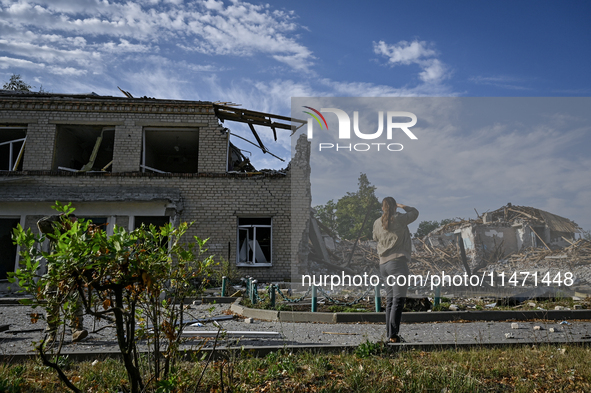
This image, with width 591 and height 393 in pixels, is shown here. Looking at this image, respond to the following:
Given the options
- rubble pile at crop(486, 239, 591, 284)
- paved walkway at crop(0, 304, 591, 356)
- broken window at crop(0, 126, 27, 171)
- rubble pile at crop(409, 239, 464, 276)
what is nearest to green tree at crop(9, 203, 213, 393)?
paved walkway at crop(0, 304, 591, 356)

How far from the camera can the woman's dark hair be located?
5.43 metres

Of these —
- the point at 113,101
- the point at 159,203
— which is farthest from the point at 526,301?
the point at 113,101

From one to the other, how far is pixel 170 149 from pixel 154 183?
16.6ft

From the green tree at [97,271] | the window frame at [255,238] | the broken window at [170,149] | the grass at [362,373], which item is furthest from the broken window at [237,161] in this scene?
the green tree at [97,271]

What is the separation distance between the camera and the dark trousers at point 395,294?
498 cm

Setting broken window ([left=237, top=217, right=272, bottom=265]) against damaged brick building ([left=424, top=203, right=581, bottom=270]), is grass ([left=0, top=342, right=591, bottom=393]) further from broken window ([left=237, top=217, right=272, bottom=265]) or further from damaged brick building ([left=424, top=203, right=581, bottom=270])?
broken window ([left=237, top=217, right=272, bottom=265])

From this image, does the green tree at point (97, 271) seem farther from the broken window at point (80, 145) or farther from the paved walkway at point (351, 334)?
the broken window at point (80, 145)

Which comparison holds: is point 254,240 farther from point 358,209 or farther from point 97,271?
point 97,271

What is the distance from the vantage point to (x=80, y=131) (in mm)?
16453

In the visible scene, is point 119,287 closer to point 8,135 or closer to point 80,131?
point 80,131

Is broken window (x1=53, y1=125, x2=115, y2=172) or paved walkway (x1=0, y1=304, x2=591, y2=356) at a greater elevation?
broken window (x1=53, y1=125, x2=115, y2=172)

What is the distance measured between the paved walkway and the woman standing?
438 millimetres

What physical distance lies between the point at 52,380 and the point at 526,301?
32.6 feet

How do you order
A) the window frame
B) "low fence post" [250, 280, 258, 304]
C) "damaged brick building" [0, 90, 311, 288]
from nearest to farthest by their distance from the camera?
"low fence post" [250, 280, 258, 304], "damaged brick building" [0, 90, 311, 288], the window frame
